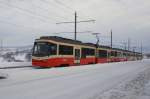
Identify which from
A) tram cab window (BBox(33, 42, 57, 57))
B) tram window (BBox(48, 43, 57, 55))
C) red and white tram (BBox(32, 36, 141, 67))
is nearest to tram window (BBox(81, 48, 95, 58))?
red and white tram (BBox(32, 36, 141, 67))

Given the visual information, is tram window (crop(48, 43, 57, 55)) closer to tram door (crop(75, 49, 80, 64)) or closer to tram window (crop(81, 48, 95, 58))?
tram door (crop(75, 49, 80, 64))

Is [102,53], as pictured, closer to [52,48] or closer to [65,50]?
[65,50]

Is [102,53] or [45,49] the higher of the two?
[45,49]

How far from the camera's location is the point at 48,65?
28250 millimetres

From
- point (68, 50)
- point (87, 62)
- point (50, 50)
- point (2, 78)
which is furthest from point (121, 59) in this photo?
point (2, 78)

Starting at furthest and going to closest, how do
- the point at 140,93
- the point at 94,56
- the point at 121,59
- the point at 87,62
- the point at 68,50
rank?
1. the point at 121,59
2. the point at 94,56
3. the point at 87,62
4. the point at 68,50
5. the point at 140,93

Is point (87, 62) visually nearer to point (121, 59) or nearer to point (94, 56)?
point (94, 56)

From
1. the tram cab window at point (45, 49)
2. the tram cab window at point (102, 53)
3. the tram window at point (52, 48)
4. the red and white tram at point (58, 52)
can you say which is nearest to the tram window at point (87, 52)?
the red and white tram at point (58, 52)

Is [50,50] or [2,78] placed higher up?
[50,50]

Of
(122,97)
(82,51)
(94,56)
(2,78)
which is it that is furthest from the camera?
(94,56)

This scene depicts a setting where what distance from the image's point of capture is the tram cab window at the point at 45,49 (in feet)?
93.2

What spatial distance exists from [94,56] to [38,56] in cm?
1632

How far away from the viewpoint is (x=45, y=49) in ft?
93.7

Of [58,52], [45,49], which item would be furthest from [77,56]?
[45,49]
